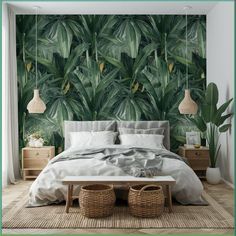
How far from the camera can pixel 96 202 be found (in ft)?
13.3

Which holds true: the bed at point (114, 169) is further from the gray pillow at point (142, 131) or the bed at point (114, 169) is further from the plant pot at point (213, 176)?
the plant pot at point (213, 176)

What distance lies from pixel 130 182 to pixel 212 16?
3.68 m

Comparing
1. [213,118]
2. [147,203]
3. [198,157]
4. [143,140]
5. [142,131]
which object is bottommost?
[147,203]

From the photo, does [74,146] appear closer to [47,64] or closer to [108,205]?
[47,64]

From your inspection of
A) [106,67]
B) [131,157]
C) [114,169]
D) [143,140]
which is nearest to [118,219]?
[114,169]

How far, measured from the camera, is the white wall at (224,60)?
19.2 ft

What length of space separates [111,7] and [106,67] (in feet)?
3.46

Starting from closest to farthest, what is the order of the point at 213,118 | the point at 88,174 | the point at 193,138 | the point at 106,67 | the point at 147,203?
1. the point at 147,203
2. the point at 88,174
3. the point at 213,118
4. the point at 193,138
5. the point at 106,67

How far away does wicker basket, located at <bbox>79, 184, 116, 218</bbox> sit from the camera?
13.4 ft

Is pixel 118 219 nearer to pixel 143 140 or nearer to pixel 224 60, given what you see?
pixel 143 140

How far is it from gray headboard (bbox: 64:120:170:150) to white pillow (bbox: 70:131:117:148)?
188mm

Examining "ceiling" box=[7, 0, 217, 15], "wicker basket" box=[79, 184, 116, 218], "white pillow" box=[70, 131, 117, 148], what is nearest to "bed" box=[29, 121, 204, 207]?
"wicker basket" box=[79, 184, 116, 218]

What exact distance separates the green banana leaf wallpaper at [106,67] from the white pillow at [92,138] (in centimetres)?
60

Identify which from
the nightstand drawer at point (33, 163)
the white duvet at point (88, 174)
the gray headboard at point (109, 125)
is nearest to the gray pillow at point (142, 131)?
the gray headboard at point (109, 125)
